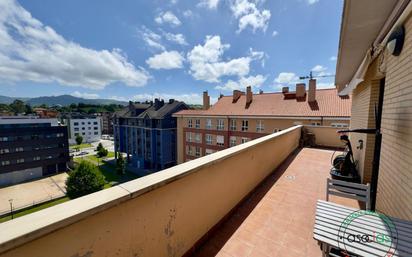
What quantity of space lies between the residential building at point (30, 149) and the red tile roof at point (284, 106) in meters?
26.7

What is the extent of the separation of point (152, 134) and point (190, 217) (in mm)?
30965

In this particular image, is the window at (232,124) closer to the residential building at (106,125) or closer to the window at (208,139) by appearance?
the window at (208,139)

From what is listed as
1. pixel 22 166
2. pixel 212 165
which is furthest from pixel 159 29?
pixel 22 166

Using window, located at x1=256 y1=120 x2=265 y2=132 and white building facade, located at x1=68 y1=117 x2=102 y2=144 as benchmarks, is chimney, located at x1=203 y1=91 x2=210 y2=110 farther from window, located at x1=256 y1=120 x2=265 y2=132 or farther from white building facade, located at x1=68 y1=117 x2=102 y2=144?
white building facade, located at x1=68 y1=117 x2=102 y2=144

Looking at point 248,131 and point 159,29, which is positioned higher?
point 159,29

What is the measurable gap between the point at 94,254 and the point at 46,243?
1.22 ft

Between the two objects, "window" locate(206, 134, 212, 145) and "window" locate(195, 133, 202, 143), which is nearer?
"window" locate(206, 134, 212, 145)

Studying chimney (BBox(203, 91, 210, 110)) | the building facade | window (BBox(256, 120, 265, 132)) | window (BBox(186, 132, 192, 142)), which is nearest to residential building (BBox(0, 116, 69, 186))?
window (BBox(186, 132, 192, 142))

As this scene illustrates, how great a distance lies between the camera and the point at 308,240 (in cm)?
251

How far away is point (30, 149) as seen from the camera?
30.0m

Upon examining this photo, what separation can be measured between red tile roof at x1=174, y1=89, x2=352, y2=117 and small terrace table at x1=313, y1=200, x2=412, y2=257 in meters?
15.6

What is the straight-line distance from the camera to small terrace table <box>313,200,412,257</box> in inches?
53.6

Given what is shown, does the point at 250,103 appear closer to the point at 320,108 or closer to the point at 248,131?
the point at 248,131

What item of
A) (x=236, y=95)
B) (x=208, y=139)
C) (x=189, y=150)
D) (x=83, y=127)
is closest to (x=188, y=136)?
(x=189, y=150)
